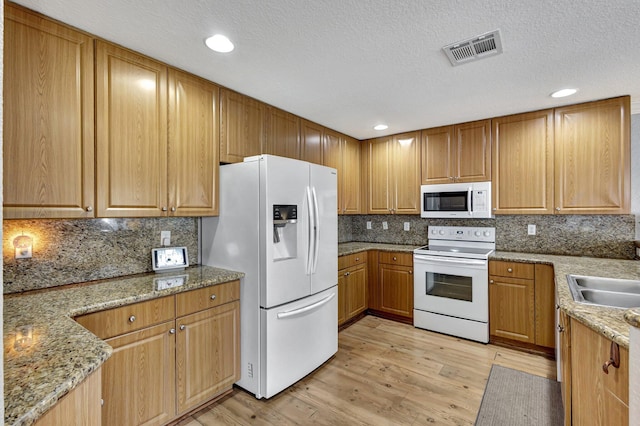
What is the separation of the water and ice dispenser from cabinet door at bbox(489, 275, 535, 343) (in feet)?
6.79

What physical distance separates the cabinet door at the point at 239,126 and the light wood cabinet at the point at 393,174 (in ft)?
6.05

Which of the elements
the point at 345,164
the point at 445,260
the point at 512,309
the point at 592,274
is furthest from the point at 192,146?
the point at 512,309

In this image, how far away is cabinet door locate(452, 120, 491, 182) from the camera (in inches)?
133

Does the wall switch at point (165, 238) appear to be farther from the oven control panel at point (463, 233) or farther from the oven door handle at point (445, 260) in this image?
the oven control panel at point (463, 233)

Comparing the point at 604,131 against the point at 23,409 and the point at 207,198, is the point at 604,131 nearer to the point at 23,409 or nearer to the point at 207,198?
the point at 207,198

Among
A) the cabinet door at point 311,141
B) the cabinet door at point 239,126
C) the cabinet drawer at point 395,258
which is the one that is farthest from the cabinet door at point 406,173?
the cabinet door at point 239,126

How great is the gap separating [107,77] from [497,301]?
12.0 ft

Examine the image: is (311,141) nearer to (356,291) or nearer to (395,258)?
(395,258)

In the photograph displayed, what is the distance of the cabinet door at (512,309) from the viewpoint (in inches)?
115

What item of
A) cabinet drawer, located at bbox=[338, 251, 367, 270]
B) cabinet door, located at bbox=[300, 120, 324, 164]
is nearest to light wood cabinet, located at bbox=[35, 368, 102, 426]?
cabinet drawer, located at bbox=[338, 251, 367, 270]

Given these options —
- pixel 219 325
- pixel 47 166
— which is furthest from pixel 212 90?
pixel 219 325

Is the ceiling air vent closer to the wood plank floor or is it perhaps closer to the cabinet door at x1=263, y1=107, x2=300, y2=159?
the cabinet door at x1=263, y1=107, x2=300, y2=159

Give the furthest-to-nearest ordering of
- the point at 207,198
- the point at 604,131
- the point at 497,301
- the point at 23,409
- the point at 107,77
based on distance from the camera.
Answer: the point at 497,301 → the point at 604,131 → the point at 207,198 → the point at 107,77 → the point at 23,409

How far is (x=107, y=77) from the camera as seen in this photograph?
1.86 m
